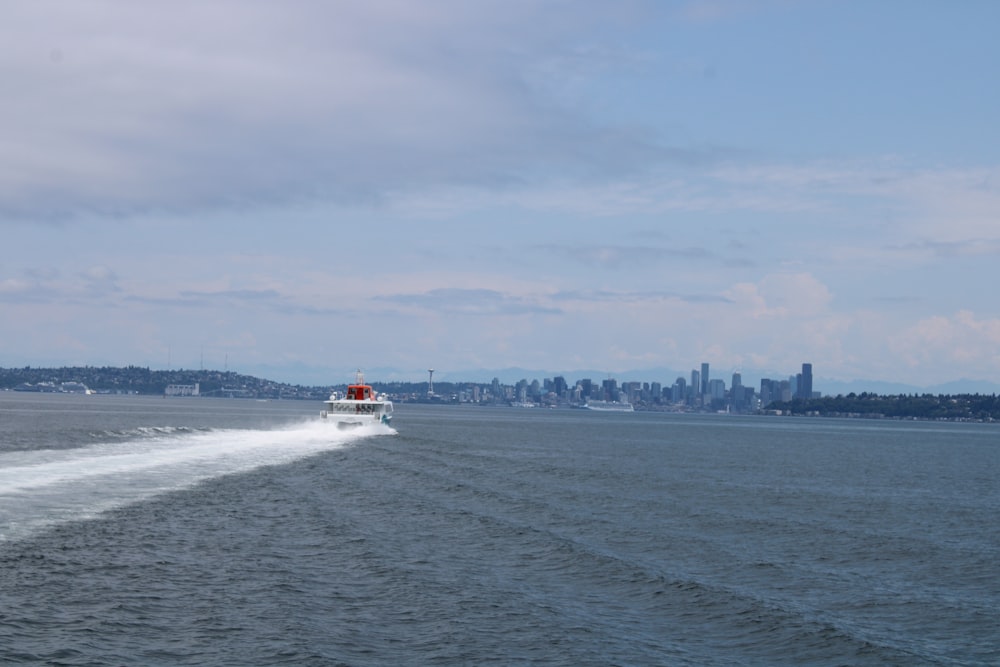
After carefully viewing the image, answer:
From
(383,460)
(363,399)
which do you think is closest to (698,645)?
(383,460)

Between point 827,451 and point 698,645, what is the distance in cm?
12643

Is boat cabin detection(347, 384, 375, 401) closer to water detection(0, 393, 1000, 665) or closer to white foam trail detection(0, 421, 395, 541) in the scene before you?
white foam trail detection(0, 421, 395, 541)

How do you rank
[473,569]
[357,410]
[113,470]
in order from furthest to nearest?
[357,410] → [113,470] → [473,569]

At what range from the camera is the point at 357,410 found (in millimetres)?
141000

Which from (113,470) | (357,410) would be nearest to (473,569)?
(113,470)

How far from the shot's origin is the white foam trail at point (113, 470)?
4784 cm

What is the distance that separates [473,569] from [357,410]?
10529cm

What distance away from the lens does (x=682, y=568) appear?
127ft

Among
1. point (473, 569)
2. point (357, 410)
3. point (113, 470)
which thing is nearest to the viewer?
point (473, 569)

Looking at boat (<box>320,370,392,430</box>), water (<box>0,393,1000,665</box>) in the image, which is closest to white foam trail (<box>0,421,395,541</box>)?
water (<box>0,393,1000,665</box>)

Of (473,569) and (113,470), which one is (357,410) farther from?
→ (473,569)

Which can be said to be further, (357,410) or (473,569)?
(357,410)

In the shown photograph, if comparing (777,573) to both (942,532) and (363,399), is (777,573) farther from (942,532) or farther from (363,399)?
(363,399)

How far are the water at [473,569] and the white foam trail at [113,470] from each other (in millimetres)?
358
